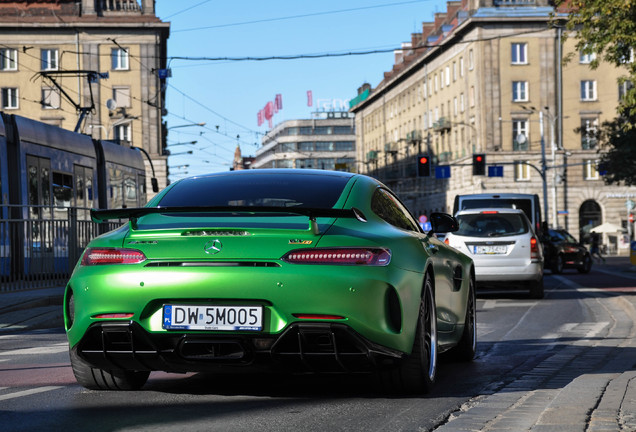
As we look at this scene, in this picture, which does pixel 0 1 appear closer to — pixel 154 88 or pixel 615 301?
pixel 154 88

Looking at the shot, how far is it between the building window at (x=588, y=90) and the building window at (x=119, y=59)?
30.8 m

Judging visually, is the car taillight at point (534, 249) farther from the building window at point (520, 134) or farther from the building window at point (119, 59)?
the building window at point (119, 59)

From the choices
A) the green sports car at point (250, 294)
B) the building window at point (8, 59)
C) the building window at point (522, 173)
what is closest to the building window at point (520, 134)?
the building window at point (522, 173)

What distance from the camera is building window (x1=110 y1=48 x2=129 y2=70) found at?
3140 inches

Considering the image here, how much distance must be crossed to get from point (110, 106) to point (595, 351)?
69.2 meters

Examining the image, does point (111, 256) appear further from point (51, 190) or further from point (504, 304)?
point (51, 190)

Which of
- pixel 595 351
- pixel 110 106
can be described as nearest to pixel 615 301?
pixel 595 351

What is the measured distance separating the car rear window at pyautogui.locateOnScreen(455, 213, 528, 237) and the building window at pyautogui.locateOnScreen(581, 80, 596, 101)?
194 ft

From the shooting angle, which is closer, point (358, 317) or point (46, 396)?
point (358, 317)

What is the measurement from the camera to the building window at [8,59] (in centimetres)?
7994

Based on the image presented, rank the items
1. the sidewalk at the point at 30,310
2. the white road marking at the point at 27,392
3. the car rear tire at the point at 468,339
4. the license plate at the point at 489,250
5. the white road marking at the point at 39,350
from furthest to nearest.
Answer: the license plate at the point at 489,250 → the sidewalk at the point at 30,310 → the white road marking at the point at 39,350 → the car rear tire at the point at 468,339 → the white road marking at the point at 27,392

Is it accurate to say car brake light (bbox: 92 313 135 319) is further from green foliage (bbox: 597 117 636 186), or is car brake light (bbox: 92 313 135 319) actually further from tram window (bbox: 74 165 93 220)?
green foliage (bbox: 597 117 636 186)

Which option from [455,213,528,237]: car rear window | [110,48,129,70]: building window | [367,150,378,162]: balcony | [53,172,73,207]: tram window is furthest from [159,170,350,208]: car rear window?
[367,150,378,162]: balcony

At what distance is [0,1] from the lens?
81.6 metres
